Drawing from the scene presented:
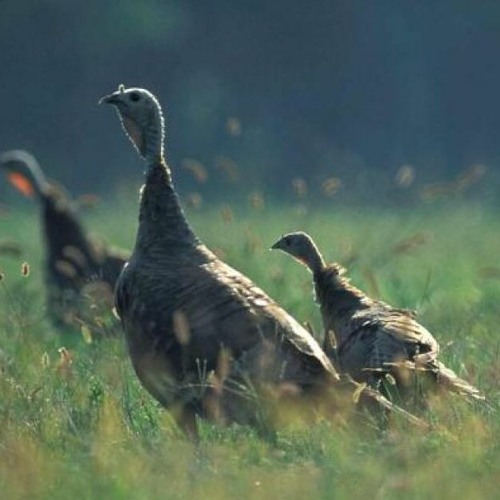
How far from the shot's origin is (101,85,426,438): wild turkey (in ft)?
22.9

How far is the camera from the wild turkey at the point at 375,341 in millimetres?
7531

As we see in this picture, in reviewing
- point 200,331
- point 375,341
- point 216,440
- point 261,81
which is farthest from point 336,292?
point 261,81

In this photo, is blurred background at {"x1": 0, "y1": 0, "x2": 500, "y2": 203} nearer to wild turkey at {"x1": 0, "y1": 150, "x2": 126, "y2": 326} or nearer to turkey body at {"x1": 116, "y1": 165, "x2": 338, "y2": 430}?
wild turkey at {"x1": 0, "y1": 150, "x2": 126, "y2": 326}

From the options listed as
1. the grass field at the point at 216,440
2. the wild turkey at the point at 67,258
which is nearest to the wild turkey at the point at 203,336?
the grass field at the point at 216,440

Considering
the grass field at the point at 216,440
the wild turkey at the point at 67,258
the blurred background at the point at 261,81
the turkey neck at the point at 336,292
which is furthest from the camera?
the blurred background at the point at 261,81

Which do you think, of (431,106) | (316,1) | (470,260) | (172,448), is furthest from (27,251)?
(316,1)

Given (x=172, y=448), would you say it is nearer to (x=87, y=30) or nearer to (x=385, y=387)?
(x=385, y=387)

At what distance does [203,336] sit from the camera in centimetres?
712

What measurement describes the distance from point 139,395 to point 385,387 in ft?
3.33

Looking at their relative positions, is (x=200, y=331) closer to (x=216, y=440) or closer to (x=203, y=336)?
(x=203, y=336)

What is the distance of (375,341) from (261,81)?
21.4 metres

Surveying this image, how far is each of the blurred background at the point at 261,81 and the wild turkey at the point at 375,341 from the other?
1622 centimetres

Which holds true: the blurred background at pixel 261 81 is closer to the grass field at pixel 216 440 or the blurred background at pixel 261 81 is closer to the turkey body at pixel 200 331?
the grass field at pixel 216 440

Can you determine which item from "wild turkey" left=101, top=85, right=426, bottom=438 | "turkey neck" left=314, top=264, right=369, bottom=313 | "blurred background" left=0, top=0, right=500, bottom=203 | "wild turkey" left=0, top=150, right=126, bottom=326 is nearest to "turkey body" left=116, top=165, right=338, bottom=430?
"wild turkey" left=101, top=85, right=426, bottom=438
